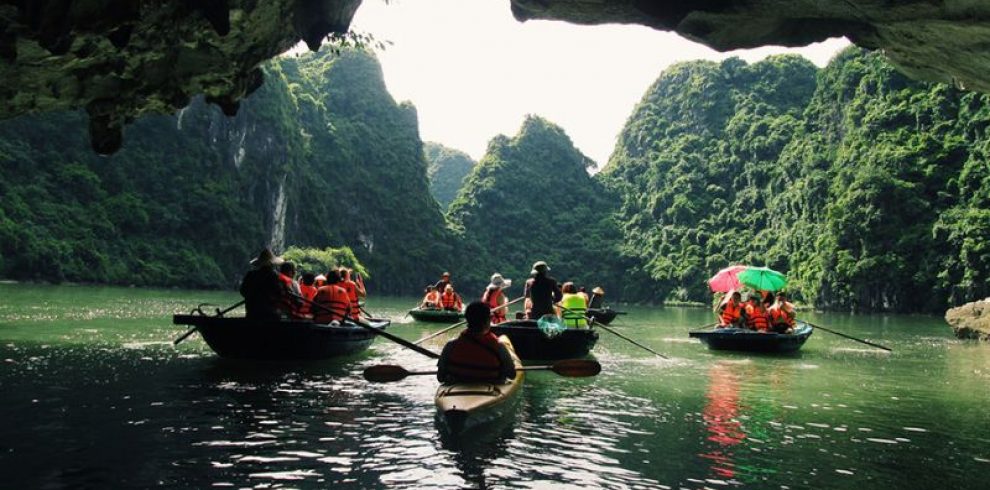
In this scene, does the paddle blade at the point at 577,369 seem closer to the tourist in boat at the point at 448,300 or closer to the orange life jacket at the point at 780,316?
the orange life jacket at the point at 780,316

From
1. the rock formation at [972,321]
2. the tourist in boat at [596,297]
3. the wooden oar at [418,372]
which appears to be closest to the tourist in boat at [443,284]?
the tourist in boat at [596,297]

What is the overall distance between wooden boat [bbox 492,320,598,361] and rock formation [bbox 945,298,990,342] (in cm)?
1607

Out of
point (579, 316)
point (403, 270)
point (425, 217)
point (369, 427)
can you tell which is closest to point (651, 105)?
point (425, 217)

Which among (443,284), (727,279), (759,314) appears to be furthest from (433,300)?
(759,314)

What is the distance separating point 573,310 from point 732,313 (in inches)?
190

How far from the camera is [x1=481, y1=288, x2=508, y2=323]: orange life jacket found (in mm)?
14141

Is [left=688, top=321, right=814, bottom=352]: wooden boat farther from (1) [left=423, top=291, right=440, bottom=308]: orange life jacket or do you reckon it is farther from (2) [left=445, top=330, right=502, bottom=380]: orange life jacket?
(2) [left=445, top=330, right=502, bottom=380]: orange life jacket

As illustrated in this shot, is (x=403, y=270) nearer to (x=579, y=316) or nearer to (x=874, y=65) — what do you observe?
(x=874, y=65)

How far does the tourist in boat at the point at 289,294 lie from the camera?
35.3 ft

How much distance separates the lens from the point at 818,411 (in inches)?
341

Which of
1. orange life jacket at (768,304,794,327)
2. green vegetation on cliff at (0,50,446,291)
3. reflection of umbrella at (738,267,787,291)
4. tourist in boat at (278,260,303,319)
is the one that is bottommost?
orange life jacket at (768,304,794,327)

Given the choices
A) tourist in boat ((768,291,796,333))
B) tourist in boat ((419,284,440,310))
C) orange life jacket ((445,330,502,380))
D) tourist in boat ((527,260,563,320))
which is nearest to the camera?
orange life jacket ((445,330,502,380))

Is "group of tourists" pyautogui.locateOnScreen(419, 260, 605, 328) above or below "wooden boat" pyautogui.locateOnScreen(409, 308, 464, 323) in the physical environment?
above

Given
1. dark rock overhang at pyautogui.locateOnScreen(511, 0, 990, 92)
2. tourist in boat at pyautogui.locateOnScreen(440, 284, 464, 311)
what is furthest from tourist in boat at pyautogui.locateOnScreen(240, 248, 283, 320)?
tourist in boat at pyautogui.locateOnScreen(440, 284, 464, 311)
